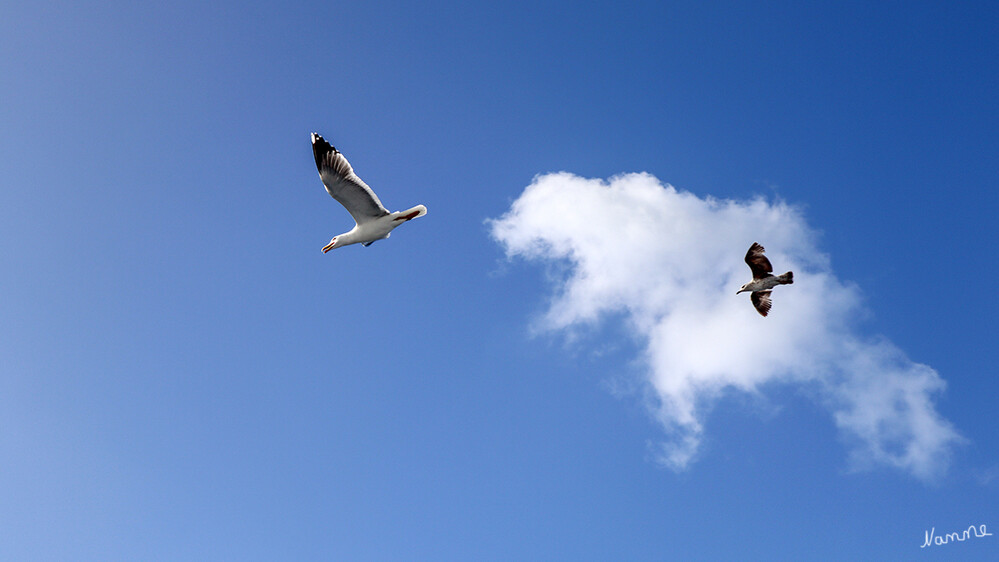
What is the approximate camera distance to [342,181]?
26.4m

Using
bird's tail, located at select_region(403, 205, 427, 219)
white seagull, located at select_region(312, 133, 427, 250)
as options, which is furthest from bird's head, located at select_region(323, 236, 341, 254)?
bird's tail, located at select_region(403, 205, 427, 219)

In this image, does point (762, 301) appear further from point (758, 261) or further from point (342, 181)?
point (342, 181)

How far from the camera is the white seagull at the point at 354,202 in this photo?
1025 inches

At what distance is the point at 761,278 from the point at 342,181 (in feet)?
74.3

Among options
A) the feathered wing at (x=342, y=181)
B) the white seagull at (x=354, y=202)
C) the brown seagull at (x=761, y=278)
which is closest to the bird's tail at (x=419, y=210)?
the white seagull at (x=354, y=202)

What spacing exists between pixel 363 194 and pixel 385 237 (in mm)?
2744

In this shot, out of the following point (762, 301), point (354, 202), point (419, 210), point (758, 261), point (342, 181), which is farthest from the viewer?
point (762, 301)

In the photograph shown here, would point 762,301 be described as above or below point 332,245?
above

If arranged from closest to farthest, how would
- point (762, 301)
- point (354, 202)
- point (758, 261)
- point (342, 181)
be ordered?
point (342, 181)
point (354, 202)
point (758, 261)
point (762, 301)

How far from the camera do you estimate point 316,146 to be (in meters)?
26.0

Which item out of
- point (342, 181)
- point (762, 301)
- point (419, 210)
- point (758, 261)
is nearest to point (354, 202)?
point (342, 181)

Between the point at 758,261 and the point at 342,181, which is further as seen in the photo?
the point at 758,261

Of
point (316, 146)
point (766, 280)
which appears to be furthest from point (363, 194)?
point (766, 280)

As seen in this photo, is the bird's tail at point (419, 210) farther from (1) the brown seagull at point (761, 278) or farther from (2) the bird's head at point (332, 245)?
(1) the brown seagull at point (761, 278)
